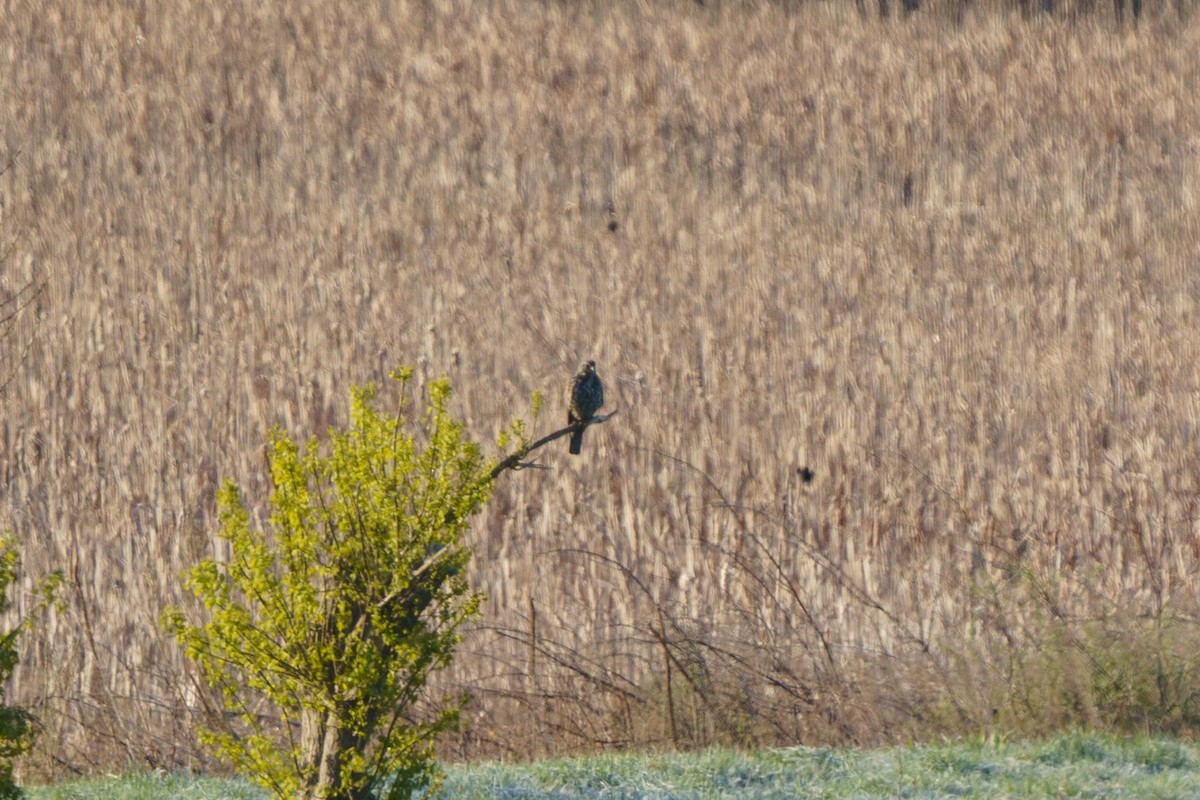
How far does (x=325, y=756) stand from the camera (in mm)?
4625

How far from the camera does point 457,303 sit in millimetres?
10734

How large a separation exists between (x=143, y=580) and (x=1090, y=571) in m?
4.74

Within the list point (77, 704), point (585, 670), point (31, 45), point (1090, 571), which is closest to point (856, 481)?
point (1090, 571)

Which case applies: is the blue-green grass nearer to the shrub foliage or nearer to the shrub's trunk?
the shrub's trunk

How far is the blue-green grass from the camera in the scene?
5535 millimetres

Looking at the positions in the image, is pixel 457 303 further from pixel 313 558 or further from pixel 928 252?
pixel 313 558

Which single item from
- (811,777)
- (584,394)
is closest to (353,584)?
(584,394)

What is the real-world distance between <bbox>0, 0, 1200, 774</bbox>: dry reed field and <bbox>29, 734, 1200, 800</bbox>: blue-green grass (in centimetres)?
68

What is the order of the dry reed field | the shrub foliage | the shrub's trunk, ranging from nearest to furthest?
the shrub foliage < the shrub's trunk < the dry reed field

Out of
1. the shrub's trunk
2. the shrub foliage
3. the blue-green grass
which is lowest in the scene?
the blue-green grass

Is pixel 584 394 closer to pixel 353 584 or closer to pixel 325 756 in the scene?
pixel 353 584

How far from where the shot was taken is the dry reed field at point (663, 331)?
7090 mm

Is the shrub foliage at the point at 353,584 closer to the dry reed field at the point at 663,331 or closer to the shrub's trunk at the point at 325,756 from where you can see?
the shrub's trunk at the point at 325,756

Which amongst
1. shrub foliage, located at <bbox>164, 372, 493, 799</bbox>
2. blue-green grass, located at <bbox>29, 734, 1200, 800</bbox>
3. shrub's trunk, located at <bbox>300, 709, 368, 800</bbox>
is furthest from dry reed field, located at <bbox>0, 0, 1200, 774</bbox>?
shrub foliage, located at <bbox>164, 372, 493, 799</bbox>
